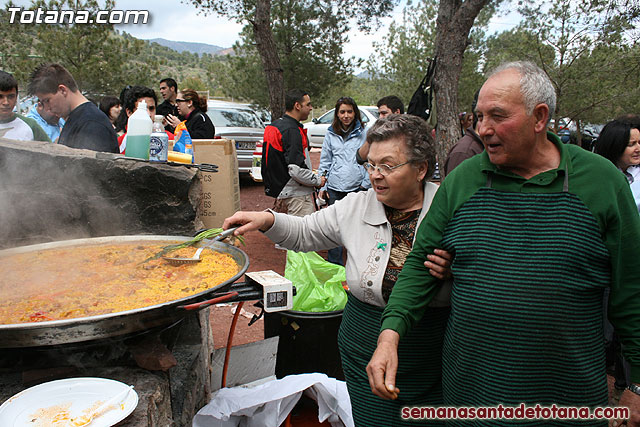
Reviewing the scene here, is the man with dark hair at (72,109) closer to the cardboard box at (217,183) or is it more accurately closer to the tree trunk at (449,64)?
the cardboard box at (217,183)

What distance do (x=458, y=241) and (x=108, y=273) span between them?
6.08ft

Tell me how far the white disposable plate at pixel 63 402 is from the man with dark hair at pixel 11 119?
3241 mm

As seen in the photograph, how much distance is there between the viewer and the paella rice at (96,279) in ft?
6.53

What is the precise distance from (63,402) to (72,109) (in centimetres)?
298

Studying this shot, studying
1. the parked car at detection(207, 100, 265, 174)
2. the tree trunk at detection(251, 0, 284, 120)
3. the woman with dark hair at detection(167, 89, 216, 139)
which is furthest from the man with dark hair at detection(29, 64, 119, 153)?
the parked car at detection(207, 100, 265, 174)

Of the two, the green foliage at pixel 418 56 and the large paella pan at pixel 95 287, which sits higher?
the green foliage at pixel 418 56

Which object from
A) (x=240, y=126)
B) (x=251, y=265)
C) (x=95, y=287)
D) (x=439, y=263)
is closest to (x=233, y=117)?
(x=240, y=126)

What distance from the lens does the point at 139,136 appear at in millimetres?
3330

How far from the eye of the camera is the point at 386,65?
27312 mm

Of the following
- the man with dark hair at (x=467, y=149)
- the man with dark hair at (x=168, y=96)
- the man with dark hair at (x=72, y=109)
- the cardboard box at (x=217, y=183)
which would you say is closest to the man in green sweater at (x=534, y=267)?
the man with dark hair at (x=467, y=149)

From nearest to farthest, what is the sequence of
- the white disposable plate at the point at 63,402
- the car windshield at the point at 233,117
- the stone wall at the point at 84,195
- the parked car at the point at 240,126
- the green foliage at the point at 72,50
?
the white disposable plate at the point at 63,402
the stone wall at the point at 84,195
the parked car at the point at 240,126
the car windshield at the point at 233,117
the green foliage at the point at 72,50

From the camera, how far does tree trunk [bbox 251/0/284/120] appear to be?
344 inches

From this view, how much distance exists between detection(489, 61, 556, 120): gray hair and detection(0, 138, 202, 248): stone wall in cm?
232

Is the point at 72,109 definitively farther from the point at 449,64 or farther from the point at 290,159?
the point at 449,64
